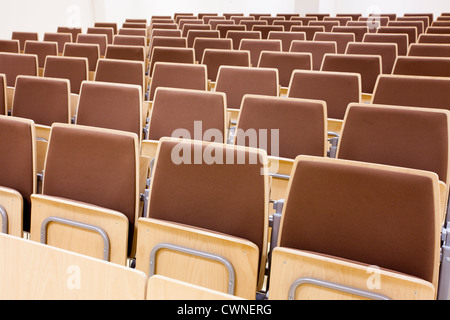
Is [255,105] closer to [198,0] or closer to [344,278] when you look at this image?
[344,278]

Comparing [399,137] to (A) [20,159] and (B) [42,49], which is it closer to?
(A) [20,159]

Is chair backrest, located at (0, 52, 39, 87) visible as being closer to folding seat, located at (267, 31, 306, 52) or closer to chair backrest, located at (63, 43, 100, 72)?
chair backrest, located at (63, 43, 100, 72)

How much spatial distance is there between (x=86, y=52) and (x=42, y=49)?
0.32 meters

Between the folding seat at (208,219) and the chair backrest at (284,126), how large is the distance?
35 cm

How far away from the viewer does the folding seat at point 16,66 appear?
2.03 m

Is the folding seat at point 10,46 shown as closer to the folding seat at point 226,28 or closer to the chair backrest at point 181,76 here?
the chair backrest at point 181,76

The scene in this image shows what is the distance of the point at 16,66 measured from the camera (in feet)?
6.82

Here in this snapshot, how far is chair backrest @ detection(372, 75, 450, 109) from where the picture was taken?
1339 millimetres

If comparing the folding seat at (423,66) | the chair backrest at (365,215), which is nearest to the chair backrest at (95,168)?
the chair backrest at (365,215)

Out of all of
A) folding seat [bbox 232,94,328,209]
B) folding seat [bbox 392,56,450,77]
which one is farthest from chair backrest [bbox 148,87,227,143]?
folding seat [bbox 392,56,450,77]

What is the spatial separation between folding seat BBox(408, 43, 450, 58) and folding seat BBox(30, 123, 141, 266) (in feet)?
5.33

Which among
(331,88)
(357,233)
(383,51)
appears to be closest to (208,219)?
(357,233)

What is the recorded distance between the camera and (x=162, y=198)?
2.93 feet
